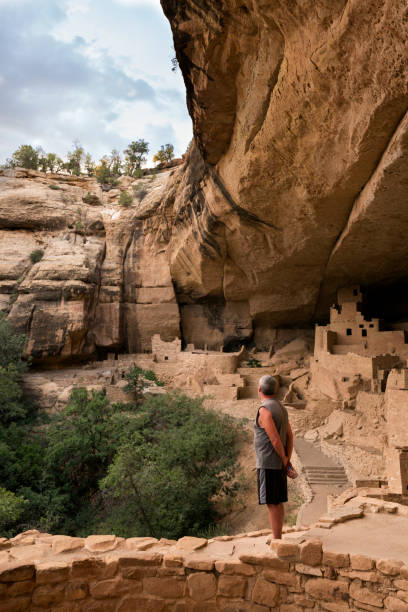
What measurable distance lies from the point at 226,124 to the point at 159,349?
11.5m

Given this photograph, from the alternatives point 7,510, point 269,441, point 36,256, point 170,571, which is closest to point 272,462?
point 269,441

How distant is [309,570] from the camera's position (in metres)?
2.54

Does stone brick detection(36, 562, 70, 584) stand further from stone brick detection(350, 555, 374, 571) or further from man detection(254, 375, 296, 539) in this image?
stone brick detection(350, 555, 374, 571)

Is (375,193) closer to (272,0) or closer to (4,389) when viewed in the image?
(272,0)

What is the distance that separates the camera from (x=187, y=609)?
8.64 ft

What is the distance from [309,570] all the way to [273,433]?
93cm

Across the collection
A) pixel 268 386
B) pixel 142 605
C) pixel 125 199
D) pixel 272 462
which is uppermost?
pixel 125 199

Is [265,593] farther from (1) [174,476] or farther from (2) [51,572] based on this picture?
(1) [174,476]

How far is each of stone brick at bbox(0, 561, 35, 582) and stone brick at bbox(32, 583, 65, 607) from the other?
105 millimetres

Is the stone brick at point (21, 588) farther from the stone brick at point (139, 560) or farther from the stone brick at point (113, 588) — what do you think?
the stone brick at point (139, 560)

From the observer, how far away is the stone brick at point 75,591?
8.41 feet

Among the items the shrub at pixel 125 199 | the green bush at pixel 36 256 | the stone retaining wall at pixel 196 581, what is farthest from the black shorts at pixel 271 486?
the shrub at pixel 125 199

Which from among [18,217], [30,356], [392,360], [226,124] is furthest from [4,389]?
[392,360]

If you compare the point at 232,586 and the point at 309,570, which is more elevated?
the point at 309,570
